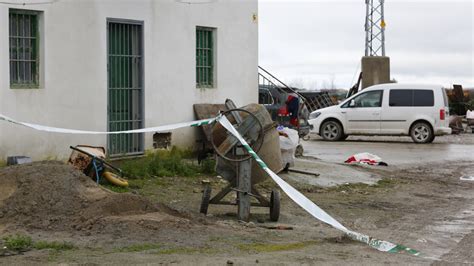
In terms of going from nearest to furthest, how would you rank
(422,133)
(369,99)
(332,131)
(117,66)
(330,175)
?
(117,66) < (330,175) < (422,133) < (369,99) < (332,131)

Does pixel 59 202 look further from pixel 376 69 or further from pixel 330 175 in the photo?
pixel 376 69

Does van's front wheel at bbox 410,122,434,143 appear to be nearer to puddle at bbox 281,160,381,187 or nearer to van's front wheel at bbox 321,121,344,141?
van's front wheel at bbox 321,121,344,141

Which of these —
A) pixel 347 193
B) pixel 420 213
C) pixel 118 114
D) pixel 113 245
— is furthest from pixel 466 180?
pixel 113 245

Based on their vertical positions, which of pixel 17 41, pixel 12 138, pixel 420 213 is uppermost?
pixel 17 41

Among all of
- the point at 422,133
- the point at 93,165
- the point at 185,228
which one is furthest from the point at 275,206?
the point at 422,133

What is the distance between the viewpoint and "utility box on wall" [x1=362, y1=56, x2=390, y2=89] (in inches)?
1485

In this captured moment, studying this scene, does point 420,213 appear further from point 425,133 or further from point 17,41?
point 425,133

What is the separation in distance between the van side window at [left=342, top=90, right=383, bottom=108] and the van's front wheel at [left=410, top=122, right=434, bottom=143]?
4.43 feet

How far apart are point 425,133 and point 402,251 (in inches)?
728

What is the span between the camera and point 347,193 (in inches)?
597

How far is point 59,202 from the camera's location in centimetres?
1003

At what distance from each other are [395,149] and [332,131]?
3.86 m

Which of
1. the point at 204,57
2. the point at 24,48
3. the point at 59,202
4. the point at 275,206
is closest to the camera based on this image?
the point at 59,202

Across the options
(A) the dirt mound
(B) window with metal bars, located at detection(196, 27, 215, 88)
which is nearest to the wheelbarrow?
(A) the dirt mound
